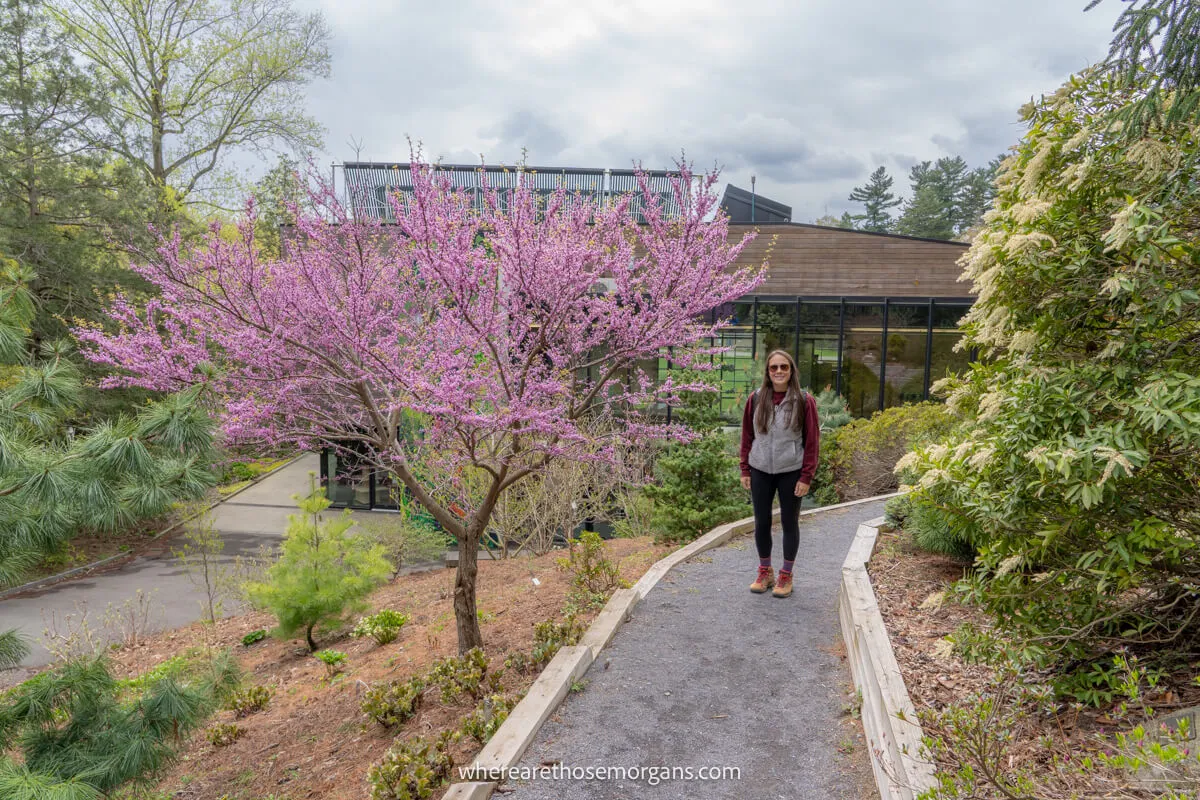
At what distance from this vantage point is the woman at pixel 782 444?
503 cm

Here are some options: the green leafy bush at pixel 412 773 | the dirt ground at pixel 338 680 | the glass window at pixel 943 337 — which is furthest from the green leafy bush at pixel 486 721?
the glass window at pixel 943 337

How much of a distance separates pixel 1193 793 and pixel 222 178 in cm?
2495

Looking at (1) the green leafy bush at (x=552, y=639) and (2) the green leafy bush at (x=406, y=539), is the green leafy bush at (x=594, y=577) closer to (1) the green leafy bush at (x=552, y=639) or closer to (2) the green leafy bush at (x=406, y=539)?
(1) the green leafy bush at (x=552, y=639)

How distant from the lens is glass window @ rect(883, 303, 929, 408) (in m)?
16.2

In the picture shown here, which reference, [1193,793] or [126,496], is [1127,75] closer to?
[1193,793]

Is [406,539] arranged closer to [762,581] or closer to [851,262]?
[762,581]

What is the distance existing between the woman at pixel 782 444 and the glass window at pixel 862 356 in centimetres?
1202

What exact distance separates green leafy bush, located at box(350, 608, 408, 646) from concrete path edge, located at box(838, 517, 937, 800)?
451 centimetres

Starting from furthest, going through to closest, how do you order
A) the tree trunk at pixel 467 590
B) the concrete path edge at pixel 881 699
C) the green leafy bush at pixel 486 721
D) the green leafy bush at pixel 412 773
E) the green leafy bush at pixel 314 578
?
the green leafy bush at pixel 314 578 → the tree trunk at pixel 467 590 → the green leafy bush at pixel 486 721 → the green leafy bush at pixel 412 773 → the concrete path edge at pixel 881 699

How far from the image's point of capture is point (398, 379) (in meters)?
4.64

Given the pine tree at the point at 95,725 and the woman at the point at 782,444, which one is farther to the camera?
the woman at the point at 782,444

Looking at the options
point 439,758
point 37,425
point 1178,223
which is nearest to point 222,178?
point 37,425

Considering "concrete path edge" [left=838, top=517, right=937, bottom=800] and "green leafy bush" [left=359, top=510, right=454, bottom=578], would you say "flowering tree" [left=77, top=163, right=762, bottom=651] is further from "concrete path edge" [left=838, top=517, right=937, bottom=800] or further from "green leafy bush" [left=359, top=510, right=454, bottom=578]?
"green leafy bush" [left=359, top=510, right=454, bottom=578]

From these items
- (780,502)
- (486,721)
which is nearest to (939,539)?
(780,502)
